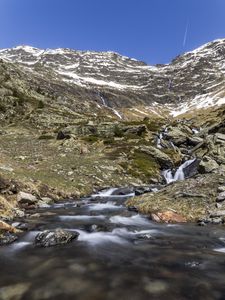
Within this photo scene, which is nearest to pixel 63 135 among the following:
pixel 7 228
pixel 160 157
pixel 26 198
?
pixel 160 157

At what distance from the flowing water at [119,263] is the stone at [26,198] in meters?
4.55

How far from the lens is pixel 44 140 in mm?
75625

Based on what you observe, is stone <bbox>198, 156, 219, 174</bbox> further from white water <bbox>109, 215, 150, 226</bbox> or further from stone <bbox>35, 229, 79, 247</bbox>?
stone <bbox>35, 229, 79, 247</bbox>

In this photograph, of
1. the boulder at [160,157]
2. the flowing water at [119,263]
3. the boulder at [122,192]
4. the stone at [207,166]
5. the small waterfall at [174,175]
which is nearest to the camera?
the flowing water at [119,263]

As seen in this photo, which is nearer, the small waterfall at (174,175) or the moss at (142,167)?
the moss at (142,167)

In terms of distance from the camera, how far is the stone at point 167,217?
24.6 meters

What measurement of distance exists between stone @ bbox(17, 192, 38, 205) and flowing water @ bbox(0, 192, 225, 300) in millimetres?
4547

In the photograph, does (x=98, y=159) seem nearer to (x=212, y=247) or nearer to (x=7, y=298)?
(x=212, y=247)

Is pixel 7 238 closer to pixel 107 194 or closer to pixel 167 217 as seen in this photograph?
pixel 167 217

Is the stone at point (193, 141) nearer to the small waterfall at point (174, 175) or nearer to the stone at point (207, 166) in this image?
the small waterfall at point (174, 175)

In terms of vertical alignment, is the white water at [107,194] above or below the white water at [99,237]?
above

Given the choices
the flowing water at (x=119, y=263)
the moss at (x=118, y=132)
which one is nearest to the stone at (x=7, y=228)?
the flowing water at (x=119, y=263)

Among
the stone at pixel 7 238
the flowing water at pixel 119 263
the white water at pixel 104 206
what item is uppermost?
the white water at pixel 104 206

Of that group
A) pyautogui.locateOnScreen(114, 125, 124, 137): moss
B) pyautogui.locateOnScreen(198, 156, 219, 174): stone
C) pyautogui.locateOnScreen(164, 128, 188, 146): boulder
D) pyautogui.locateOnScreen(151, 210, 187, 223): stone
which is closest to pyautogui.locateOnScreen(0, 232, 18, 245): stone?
pyautogui.locateOnScreen(151, 210, 187, 223): stone
